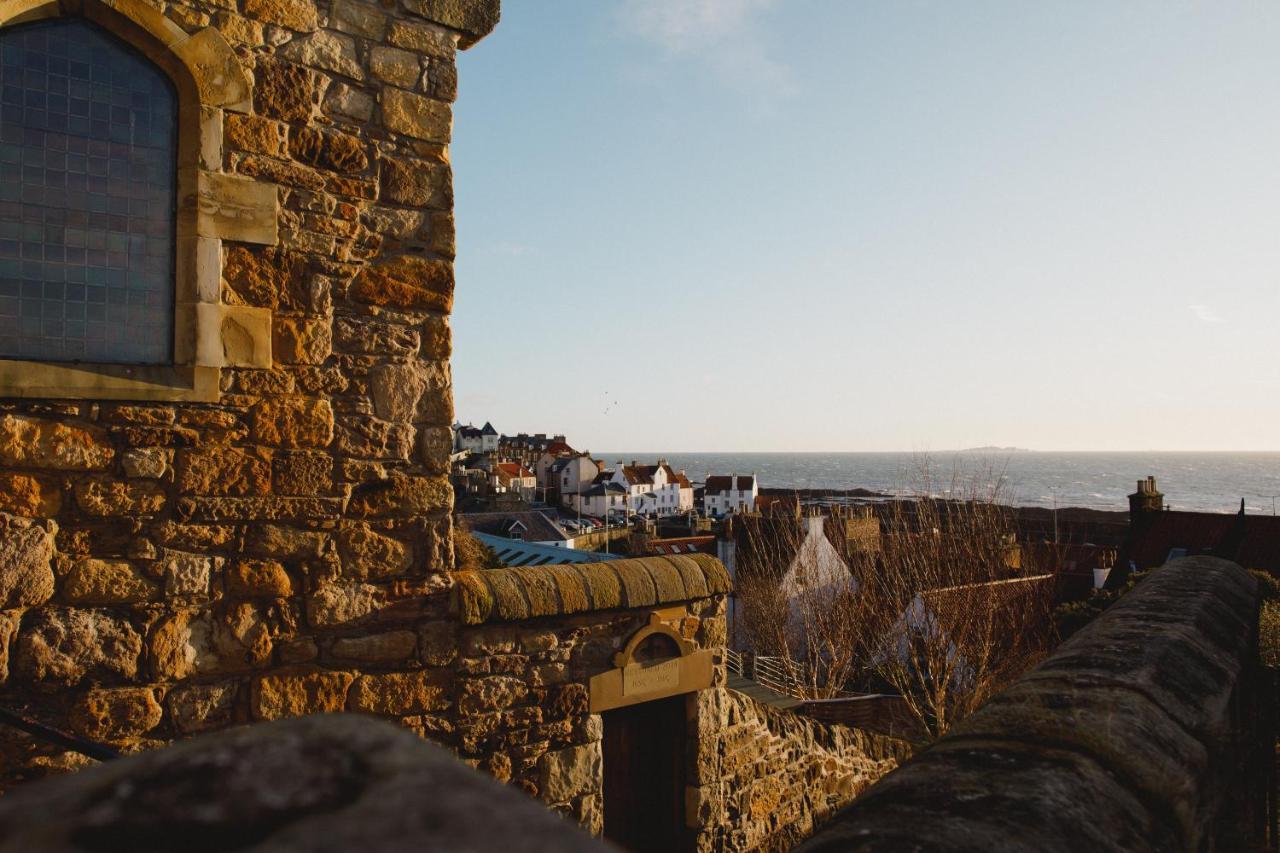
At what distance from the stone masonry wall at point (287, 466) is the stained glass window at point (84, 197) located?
0.24 m

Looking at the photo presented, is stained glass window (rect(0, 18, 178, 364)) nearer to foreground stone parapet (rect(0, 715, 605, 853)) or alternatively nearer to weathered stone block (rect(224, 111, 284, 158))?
weathered stone block (rect(224, 111, 284, 158))

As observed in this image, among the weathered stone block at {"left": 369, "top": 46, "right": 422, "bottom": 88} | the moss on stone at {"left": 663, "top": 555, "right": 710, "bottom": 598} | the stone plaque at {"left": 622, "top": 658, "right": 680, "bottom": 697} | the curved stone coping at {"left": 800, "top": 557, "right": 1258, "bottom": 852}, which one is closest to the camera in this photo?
the curved stone coping at {"left": 800, "top": 557, "right": 1258, "bottom": 852}

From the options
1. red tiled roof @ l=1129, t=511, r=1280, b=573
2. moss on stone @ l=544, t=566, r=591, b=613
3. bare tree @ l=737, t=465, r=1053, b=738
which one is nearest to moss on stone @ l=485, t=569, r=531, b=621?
moss on stone @ l=544, t=566, r=591, b=613

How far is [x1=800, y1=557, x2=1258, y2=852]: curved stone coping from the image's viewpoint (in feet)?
3.92

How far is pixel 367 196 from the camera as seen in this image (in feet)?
12.7

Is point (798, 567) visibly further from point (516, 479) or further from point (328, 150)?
point (516, 479)

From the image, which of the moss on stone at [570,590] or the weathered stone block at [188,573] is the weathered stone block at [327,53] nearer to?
the weathered stone block at [188,573]

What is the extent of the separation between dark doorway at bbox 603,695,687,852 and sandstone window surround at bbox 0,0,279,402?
2.88m

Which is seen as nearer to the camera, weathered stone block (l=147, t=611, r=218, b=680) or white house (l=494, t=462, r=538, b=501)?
weathered stone block (l=147, t=611, r=218, b=680)

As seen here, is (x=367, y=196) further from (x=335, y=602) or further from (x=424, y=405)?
(x=335, y=602)

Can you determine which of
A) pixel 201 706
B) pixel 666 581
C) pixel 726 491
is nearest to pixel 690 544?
pixel 666 581

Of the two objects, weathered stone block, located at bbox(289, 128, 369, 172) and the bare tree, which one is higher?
weathered stone block, located at bbox(289, 128, 369, 172)

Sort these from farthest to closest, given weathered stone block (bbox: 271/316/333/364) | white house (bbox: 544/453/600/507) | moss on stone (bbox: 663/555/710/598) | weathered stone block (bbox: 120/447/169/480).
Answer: white house (bbox: 544/453/600/507)
moss on stone (bbox: 663/555/710/598)
weathered stone block (bbox: 271/316/333/364)
weathered stone block (bbox: 120/447/169/480)

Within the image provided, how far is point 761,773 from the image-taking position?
17.5 feet
